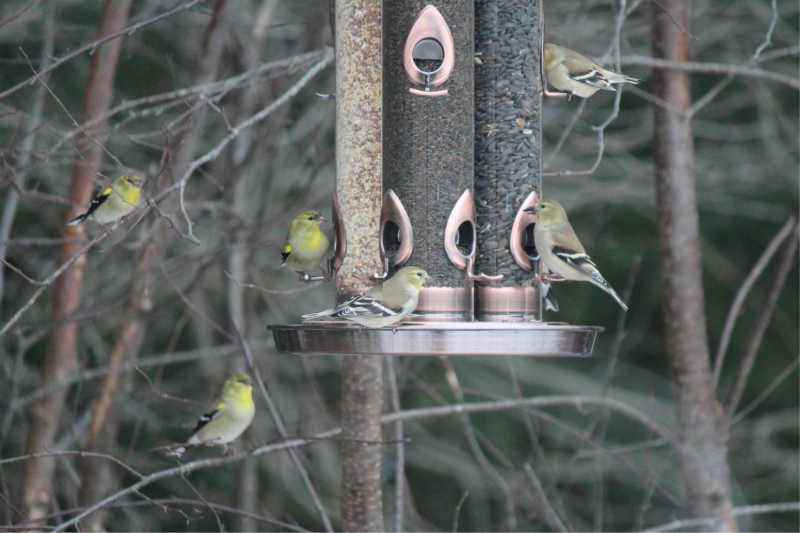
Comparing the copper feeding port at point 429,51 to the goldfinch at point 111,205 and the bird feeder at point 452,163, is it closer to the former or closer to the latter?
the bird feeder at point 452,163

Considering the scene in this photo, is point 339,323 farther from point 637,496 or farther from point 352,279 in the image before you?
point 637,496

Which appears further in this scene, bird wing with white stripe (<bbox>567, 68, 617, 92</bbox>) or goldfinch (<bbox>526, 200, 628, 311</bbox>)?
bird wing with white stripe (<bbox>567, 68, 617, 92</bbox>)

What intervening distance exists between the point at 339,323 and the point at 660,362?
8.09 meters

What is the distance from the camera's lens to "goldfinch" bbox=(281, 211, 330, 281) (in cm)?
513

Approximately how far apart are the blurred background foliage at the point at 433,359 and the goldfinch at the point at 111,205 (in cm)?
38

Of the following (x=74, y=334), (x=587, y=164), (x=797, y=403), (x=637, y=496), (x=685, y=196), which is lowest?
(x=637, y=496)

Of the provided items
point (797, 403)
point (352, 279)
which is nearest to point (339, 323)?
point (352, 279)

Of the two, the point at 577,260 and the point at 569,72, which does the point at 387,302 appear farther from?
the point at 569,72

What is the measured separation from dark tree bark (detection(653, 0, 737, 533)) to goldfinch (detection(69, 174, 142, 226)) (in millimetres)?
3333

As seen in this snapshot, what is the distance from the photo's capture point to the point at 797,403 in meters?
10.4

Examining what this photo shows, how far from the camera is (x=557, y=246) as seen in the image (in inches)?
161

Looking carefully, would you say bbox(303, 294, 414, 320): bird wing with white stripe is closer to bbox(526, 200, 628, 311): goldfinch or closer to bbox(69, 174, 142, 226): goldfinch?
bbox(526, 200, 628, 311): goldfinch

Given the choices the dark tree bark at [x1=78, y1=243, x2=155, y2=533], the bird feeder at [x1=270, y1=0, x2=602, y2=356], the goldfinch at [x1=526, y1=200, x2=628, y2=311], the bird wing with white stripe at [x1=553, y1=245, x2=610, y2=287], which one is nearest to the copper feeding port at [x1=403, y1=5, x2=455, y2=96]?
the bird feeder at [x1=270, y1=0, x2=602, y2=356]

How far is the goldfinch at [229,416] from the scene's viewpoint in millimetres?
6152
